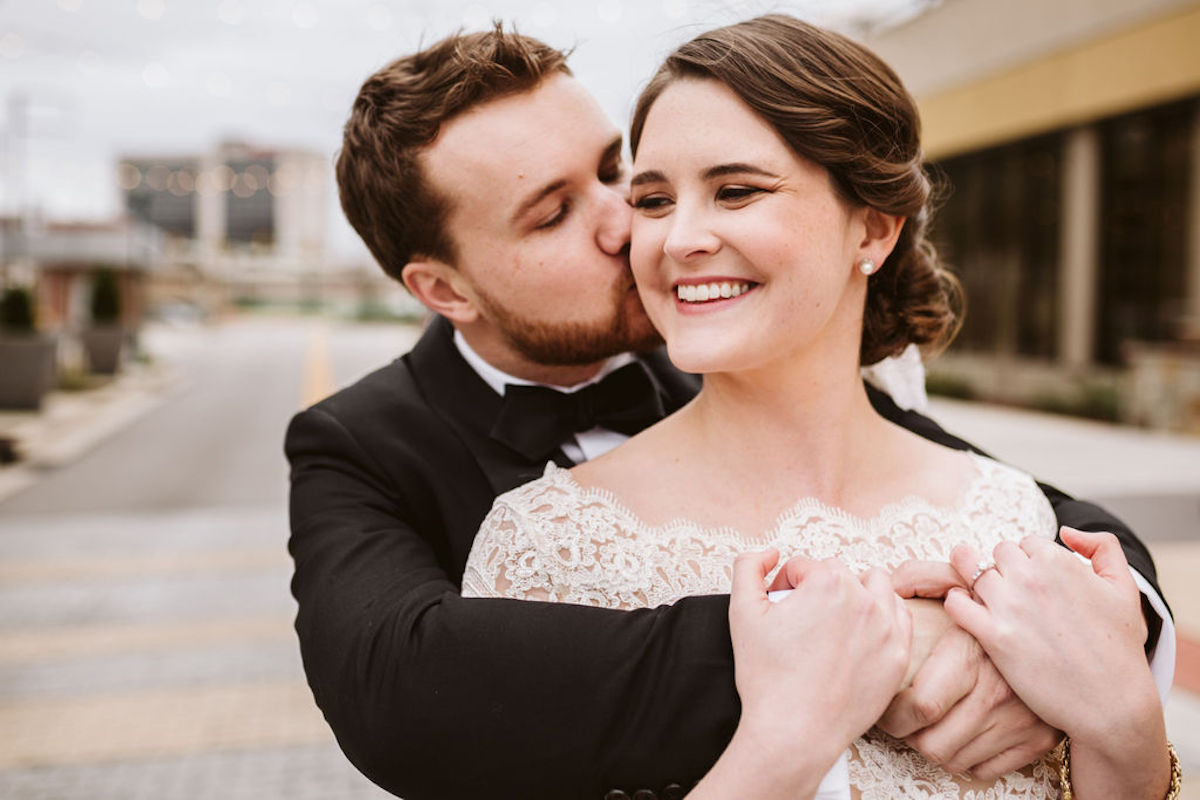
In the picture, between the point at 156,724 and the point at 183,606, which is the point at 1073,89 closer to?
the point at 183,606

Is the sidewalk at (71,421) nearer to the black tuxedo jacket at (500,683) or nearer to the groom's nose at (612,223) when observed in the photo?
the groom's nose at (612,223)

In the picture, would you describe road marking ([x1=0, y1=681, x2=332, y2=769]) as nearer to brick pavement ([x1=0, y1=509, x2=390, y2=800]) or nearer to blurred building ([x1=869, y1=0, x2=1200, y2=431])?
brick pavement ([x1=0, y1=509, x2=390, y2=800])

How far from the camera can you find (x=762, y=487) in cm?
181

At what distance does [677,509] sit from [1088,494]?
29.0 feet

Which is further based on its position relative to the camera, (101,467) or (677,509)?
(101,467)

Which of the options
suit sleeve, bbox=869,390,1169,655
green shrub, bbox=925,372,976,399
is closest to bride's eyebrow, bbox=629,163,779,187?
suit sleeve, bbox=869,390,1169,655

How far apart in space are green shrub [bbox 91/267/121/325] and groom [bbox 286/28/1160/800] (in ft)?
82.6

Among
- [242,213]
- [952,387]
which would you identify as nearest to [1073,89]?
[952,387]

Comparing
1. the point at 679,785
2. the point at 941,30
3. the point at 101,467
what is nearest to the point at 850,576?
the point at 679,785

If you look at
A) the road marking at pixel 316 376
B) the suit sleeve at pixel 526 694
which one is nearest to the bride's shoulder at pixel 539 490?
the suit sleeve at pixel 526 694

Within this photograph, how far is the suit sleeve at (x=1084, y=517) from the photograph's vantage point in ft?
5.40

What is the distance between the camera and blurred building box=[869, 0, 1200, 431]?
15758mm

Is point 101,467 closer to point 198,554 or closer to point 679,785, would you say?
point 198,554

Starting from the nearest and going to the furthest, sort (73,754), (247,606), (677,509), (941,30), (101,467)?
(677,509) → (73,754) → (247,606) → (101,467) → (941,30)
